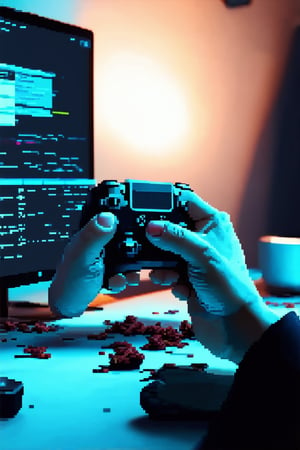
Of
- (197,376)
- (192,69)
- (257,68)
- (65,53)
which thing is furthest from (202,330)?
(257,68)

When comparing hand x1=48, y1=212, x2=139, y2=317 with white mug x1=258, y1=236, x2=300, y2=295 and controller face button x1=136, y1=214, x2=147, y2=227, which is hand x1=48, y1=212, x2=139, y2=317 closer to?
controller face button x1=136, y1=214, x2=147, y2=227

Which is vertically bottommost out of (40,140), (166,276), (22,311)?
(22,311)

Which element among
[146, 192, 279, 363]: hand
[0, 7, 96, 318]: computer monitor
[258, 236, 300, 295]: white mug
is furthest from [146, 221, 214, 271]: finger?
[258, 236, 300, 295]: white mug

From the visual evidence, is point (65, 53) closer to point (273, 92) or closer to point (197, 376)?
point (197, 376)

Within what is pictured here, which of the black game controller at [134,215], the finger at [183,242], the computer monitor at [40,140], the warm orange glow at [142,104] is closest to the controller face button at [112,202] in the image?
the black game controller at [134,215]

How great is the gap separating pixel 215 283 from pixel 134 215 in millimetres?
144

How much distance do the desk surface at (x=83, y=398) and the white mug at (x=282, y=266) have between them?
405mm

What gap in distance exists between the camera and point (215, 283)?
75 centimetres

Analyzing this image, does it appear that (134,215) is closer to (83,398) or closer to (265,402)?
(83,398)

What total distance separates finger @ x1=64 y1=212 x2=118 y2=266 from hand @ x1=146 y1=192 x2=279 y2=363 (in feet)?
0.18

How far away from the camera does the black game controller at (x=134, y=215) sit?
2.68 feet

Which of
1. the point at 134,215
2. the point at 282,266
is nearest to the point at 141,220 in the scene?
the point at 134,215

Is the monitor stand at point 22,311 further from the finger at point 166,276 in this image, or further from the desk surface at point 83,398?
the finger at point 166,276

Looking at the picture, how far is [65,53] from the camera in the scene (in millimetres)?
1103
